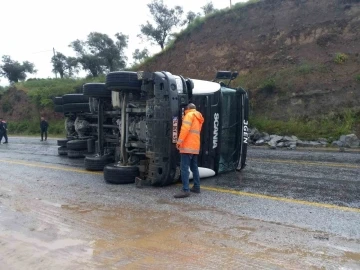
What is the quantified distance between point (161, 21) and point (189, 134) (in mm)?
31505

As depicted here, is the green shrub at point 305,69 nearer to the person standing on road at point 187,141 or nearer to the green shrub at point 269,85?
the green shrub at point 269,85

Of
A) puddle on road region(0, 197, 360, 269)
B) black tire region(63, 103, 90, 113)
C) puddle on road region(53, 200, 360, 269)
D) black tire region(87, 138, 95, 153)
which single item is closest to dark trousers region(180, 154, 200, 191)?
puddle on road region(0, 197, 360, 269)

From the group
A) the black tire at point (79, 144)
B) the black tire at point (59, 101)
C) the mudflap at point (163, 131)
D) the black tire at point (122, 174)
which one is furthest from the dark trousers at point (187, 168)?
the black tire at point (59, 101)

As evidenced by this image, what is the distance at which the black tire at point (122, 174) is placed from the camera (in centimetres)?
675

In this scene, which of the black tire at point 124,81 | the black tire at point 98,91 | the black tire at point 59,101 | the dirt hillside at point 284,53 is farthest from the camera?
the dirt hillside at point 284,53

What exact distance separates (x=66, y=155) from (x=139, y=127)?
534 centimetres

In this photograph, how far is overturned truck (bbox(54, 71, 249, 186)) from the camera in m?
6.26

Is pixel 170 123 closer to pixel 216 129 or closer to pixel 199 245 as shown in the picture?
pixel 216 129

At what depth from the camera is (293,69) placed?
19.6m

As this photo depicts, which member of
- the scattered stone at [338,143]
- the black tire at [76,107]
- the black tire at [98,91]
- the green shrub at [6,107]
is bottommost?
the scattered stone at [338,143]

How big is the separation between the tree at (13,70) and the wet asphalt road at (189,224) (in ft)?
145

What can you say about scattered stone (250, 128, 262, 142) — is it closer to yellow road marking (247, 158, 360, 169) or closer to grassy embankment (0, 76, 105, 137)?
yellow road marking (247, 158, 360, 169)

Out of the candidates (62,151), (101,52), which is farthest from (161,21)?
(62,151)

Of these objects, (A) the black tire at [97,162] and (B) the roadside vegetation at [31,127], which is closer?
(A) the black tire at [97,162]
